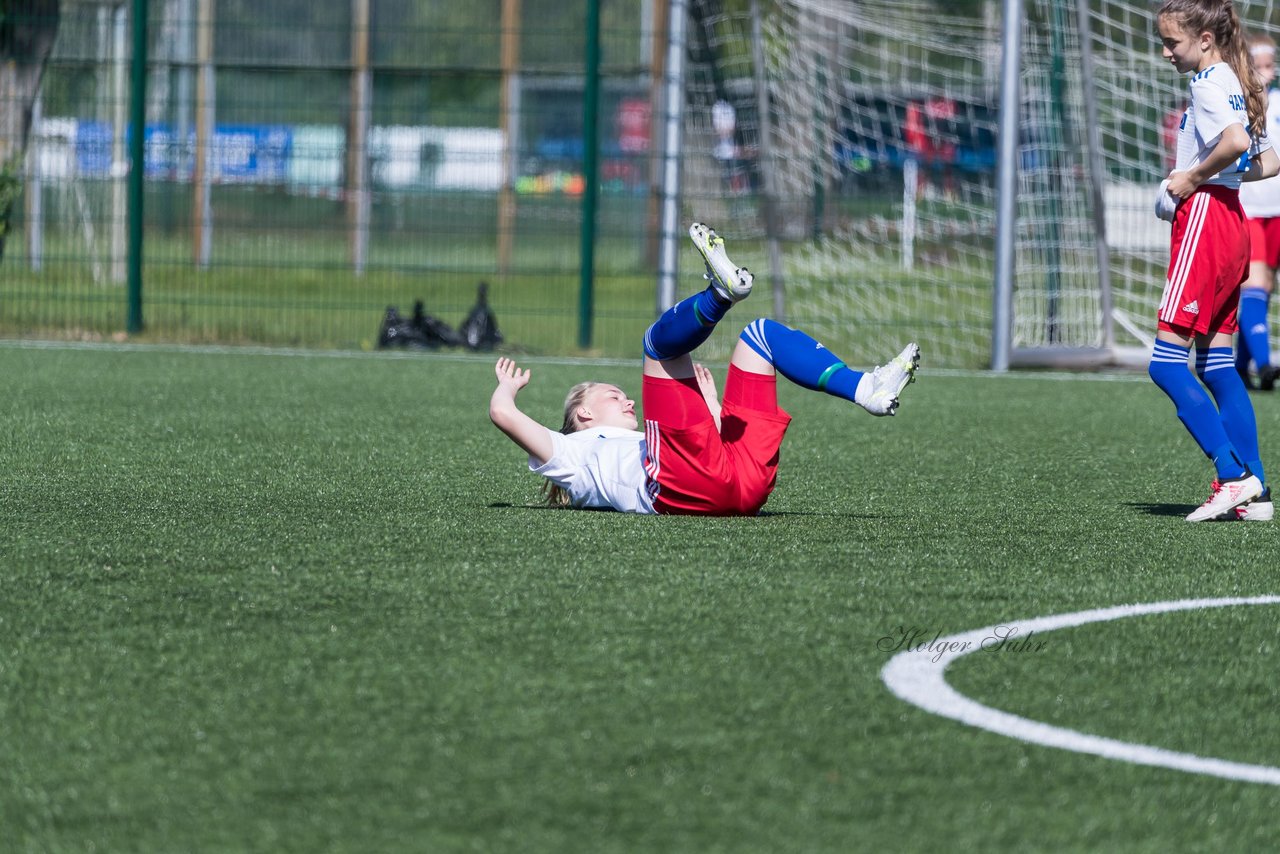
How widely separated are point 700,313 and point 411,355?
23.8ft

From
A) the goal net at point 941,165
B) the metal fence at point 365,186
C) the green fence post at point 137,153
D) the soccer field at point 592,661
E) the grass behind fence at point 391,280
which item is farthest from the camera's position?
the metal fence at point 365,186

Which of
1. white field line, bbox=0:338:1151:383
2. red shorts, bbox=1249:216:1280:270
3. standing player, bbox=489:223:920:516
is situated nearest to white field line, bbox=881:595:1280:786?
standing player, bbox=489:223:920:516

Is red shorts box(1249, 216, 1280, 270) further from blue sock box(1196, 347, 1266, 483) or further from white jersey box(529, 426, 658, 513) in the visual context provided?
white jersey box(529, 426, 658, 513)

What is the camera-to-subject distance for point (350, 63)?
1398cm

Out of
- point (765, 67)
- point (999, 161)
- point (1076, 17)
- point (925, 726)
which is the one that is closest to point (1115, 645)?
point (925, 726)

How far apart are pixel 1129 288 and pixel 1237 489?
7.89 meters

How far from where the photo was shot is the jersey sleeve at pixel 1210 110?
5.27 m

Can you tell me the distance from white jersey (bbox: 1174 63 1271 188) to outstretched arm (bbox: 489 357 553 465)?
83.8 inches

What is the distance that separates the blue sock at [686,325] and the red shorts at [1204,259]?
1457 mm

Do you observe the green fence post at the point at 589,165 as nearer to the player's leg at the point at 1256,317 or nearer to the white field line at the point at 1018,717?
the player's leg at the point at 1256,317

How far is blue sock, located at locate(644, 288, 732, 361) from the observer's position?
199 inches

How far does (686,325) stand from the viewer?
16.6 feet

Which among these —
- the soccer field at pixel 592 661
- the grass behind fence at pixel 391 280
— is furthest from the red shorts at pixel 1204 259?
the grass behind fence at pixel 391 280

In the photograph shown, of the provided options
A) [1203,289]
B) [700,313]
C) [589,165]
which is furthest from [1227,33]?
[589,165]
